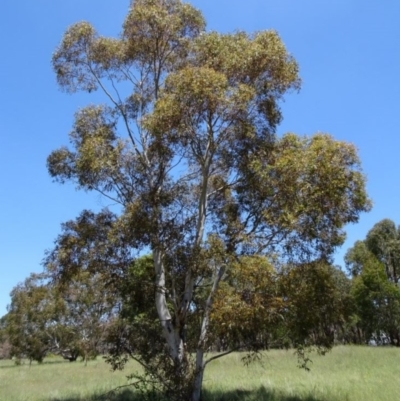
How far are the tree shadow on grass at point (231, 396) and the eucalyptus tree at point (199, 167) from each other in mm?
1833

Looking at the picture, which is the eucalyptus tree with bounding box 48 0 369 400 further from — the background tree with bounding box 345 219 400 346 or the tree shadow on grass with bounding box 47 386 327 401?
the background tree with bounding box 345 219 400 346

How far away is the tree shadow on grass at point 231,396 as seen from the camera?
13.8 m

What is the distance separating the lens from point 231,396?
14.8 meters

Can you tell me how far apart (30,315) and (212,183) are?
40962 mm

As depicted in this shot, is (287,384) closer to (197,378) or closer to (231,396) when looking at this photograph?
(231,396)

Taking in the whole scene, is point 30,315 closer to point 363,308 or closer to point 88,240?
point 363,308

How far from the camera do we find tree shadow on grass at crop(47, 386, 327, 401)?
13.8 meters

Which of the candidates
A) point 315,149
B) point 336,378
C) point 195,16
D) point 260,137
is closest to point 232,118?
point 260,137

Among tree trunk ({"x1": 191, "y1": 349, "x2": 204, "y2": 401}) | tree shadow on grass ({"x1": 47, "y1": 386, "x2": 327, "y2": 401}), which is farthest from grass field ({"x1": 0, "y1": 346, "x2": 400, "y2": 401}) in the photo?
tree trunk ({"x1": 191, "y1": 349, "x2": 204, "y2": 401})

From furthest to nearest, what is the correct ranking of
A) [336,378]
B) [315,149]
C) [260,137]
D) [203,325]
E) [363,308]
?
[363,308], [336,378], [260,137], [203,325], [315,149]

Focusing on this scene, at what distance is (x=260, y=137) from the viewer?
45.4ft

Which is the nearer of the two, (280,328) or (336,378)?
(280,328)

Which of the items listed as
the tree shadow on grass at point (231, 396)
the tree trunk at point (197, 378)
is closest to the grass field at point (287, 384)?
the tree shadow on grass at point (231, 396)

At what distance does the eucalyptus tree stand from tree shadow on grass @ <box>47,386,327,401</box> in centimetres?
183
